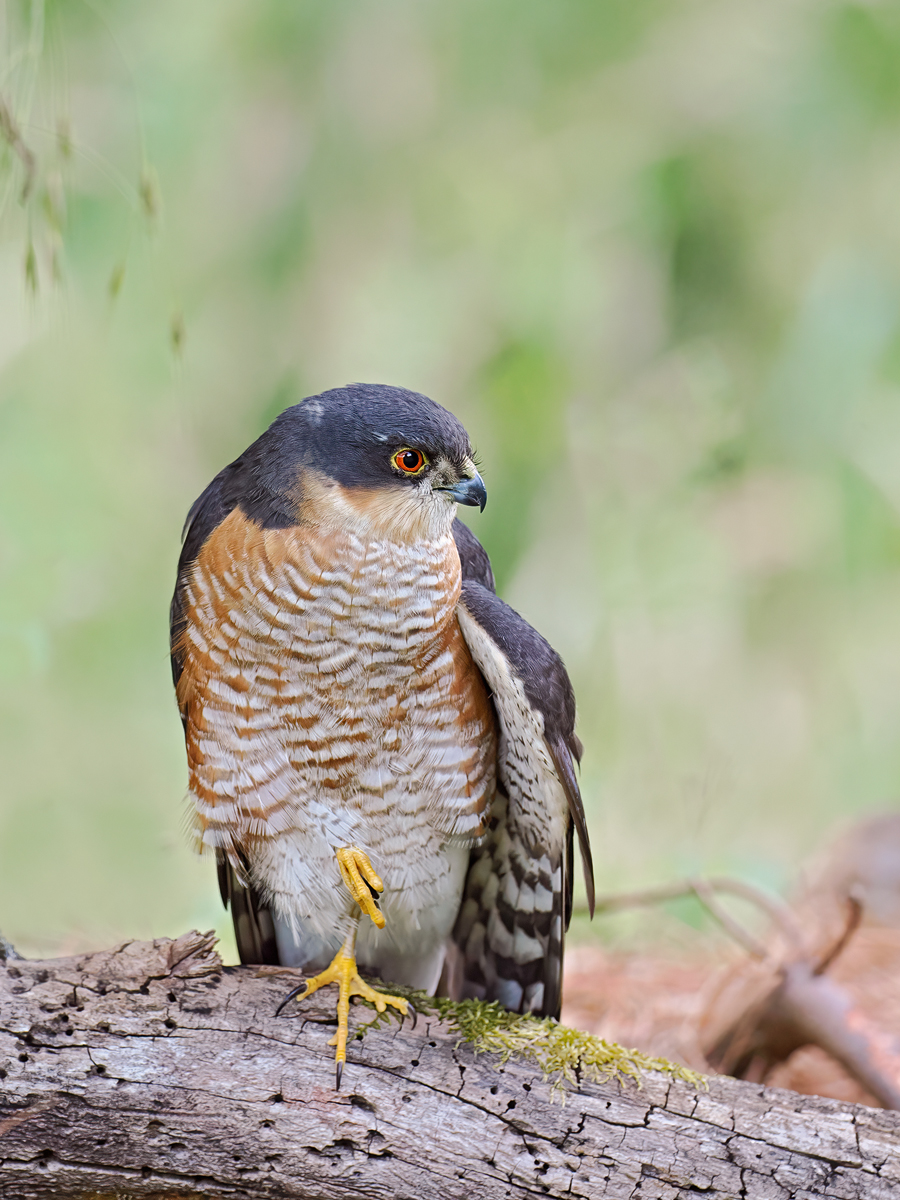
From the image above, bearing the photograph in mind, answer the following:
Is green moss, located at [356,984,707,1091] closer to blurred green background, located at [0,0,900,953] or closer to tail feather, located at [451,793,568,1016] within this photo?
tail feather, located at [451,793,568,1016]

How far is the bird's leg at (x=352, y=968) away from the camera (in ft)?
7.47

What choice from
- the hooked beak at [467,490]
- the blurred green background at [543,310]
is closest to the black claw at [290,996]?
the hooked beak at [467,490]

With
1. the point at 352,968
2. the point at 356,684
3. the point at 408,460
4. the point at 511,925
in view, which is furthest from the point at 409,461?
the point at 511,925

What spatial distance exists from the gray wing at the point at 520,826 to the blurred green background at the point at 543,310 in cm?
126

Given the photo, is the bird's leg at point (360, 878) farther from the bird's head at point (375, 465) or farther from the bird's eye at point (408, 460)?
the bird's eye at point (408, 460)

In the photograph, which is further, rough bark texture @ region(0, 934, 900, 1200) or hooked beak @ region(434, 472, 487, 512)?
hooked beak @ region(434, 472, 487, 512)

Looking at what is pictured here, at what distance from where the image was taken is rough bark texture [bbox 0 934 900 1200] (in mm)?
1986

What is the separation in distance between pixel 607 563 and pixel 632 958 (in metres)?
1.53

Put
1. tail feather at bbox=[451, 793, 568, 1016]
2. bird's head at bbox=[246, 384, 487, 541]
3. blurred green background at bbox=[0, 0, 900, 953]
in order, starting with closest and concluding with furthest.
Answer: bird's head at bbox=[246, 384, 487, 541] → tail feather at bbox=[451, 793, 568, 1016] → blurred green background at bbox=[0, 0, 900, 953]

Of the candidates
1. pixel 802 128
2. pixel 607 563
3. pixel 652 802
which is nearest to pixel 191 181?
pixel 607 563

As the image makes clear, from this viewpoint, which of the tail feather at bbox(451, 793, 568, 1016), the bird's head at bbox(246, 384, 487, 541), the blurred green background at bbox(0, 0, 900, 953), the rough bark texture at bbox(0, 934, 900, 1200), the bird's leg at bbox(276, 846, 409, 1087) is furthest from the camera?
the blurred green background at bbox(0, 0, 900, 953)

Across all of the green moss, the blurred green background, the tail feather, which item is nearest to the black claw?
the green moss

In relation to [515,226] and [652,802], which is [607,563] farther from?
[515,226]

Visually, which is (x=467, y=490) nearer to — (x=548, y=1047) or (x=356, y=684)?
(x=356, y=684)
